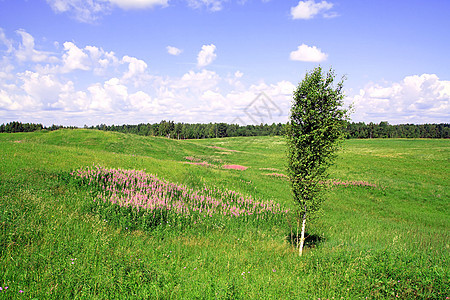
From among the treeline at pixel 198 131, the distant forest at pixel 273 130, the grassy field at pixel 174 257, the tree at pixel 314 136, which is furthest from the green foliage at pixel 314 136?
the treeline at pixel 198 131

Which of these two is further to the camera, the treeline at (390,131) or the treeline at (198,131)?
the treeline at (390,131)

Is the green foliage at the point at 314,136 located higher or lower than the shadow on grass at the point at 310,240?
higher

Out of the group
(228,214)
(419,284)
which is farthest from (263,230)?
(419,284)

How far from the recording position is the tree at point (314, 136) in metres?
8.73

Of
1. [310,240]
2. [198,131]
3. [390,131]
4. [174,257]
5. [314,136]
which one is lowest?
[310,240]

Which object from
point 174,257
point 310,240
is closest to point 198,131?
point 310,240

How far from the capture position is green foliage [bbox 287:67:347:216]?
8727mm

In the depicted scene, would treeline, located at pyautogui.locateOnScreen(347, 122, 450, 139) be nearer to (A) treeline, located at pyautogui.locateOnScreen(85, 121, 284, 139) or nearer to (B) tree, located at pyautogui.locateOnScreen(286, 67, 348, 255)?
(A) treeline, located at pyautogui.locateOnScreen(85, 121, 284, 139)

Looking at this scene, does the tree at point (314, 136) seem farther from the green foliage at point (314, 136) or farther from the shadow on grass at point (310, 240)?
the shadow on grass at point (310, 240)

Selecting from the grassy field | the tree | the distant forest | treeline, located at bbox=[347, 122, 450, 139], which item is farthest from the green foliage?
treeline, located at bbox=[347, 122, 450, 139]

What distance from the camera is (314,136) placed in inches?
341

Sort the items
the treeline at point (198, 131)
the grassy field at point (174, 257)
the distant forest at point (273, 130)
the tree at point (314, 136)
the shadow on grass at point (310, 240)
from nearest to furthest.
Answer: the grassy field at point (174, 257) < the tree at point (314, 136) < the shadow on grass at point (310, 240) < the distant forest at point (273, 130) < the treeline at point (198, 131)

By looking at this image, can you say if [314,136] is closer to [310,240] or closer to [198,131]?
[310,240]

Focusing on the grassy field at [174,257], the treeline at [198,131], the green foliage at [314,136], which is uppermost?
the treeline at [198,131]
